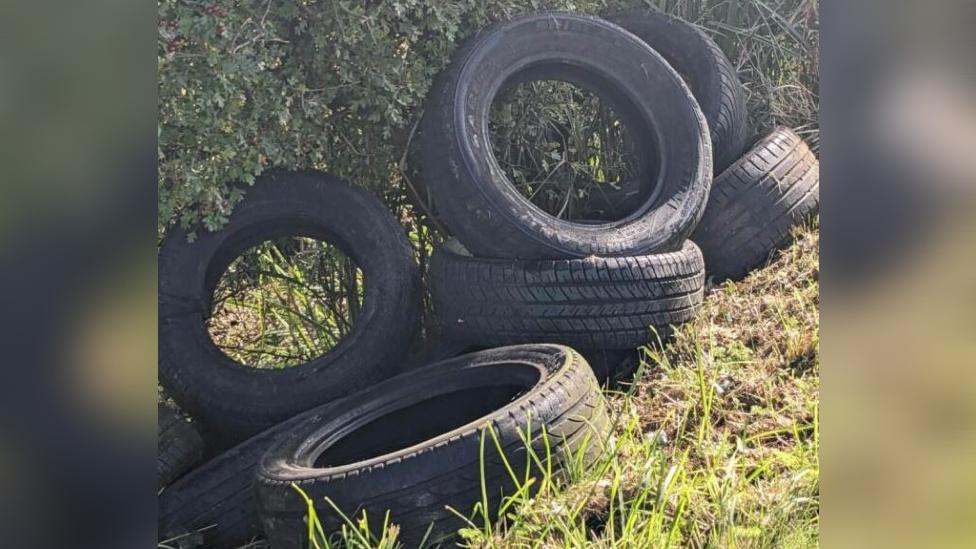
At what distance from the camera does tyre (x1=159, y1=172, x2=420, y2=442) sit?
3.43 metres

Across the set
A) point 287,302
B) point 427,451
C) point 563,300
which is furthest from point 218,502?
point 287,302

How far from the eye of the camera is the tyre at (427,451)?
2531 millimetres

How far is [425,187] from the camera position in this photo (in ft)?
13.3

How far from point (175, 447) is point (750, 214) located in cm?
264

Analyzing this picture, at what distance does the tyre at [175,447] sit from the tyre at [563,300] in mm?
1051

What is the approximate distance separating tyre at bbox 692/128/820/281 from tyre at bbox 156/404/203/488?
2331 mm

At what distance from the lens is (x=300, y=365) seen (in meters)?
3.55

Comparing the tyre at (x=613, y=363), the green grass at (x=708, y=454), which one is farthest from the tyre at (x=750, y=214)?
the tyre at (x=613, y=363)

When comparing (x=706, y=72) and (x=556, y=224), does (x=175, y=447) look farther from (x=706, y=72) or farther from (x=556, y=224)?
(x=706, y=72)
